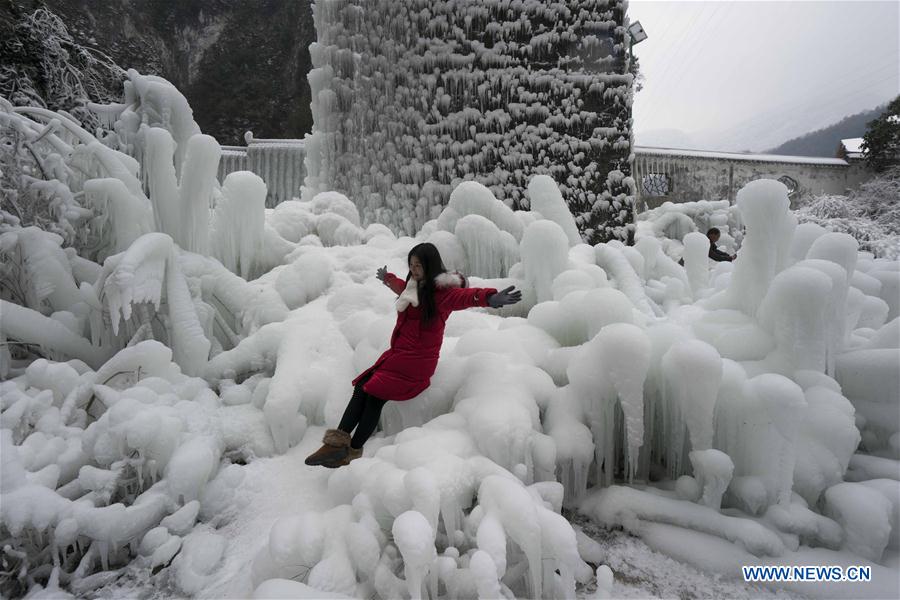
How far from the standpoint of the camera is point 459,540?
6.23 ft

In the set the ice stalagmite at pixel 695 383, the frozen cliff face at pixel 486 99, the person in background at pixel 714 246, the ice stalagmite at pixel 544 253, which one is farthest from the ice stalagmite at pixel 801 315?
the person in background at pixel 714 246

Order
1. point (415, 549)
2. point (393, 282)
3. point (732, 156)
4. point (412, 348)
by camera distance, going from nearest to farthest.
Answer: point (415, 549) < point (412, 348) < point (393, 282) < point (732, 156)

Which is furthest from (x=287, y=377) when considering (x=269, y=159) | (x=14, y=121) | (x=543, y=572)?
(x=269, y=159)

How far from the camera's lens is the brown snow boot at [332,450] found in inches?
97.1

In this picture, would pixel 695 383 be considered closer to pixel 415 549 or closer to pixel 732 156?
pixel 415 549

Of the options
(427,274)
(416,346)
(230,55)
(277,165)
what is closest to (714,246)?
(427,274)

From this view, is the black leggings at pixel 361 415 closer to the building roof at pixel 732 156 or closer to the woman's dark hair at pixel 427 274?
the woman's dark hair at pixel 427 274

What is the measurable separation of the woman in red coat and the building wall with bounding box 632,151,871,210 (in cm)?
2038

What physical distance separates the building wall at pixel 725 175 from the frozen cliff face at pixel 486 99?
15513mm

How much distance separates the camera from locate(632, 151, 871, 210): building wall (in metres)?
20.4

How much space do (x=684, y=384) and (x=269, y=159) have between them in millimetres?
13937

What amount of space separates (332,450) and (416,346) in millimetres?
781

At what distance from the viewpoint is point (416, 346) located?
2609mm

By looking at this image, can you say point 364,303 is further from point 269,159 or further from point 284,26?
point 284,26
